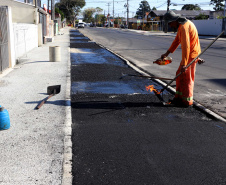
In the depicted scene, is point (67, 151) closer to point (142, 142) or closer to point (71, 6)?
point (142, 142)

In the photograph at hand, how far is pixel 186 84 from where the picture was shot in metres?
6.70

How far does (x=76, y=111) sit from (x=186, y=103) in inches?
95.3

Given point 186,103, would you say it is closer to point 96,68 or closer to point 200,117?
point 200,117

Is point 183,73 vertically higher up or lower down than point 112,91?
higher up

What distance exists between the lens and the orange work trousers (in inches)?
262

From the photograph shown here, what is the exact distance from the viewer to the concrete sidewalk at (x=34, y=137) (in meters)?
3.77

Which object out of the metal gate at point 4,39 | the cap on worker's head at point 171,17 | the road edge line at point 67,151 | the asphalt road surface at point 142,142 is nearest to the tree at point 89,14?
the metal gate at point 4,39

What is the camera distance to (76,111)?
6.55 meters

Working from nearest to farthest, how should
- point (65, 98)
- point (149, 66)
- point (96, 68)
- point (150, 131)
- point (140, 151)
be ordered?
point (140, 151)
point (150, 131)
point (65, 98)
point (96, 68)
point (149, 66)

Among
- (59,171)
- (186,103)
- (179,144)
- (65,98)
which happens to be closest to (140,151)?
(179,144)

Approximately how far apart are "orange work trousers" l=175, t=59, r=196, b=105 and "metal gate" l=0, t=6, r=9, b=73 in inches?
255

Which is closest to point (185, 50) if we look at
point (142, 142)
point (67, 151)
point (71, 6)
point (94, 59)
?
point (142, 142)

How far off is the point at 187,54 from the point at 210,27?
45.3m

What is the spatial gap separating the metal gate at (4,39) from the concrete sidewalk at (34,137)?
1.93m
